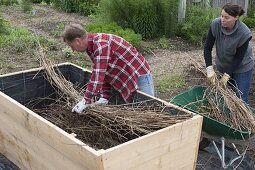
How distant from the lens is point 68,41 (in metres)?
3.16

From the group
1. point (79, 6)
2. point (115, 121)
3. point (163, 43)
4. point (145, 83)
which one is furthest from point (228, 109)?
point (79, 6)

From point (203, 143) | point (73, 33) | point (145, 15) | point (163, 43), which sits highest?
point (73, 33)

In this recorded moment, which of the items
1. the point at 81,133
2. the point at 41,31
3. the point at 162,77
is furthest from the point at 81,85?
the point at 41,31

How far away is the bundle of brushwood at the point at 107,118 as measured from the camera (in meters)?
3.09

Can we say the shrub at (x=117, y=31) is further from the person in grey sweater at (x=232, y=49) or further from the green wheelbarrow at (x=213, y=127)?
the green wheelbarrow at (x=213, y=127)

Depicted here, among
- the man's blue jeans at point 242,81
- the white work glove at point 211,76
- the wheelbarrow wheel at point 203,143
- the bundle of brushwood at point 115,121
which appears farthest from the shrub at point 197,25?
the bundle of brushwood at point 115,121

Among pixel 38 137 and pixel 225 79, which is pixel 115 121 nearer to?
pixel 38 137

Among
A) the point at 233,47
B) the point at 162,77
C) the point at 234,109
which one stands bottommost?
the point at 162,77

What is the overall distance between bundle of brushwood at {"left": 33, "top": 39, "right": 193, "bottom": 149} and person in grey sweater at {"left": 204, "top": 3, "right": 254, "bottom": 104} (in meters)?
0.87

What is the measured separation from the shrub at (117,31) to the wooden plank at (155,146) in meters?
4.50

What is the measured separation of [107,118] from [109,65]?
17.7 inches

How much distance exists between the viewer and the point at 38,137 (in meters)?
3.07

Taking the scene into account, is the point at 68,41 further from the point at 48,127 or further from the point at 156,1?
the point at 156,1

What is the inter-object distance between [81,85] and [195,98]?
119 centimetres
